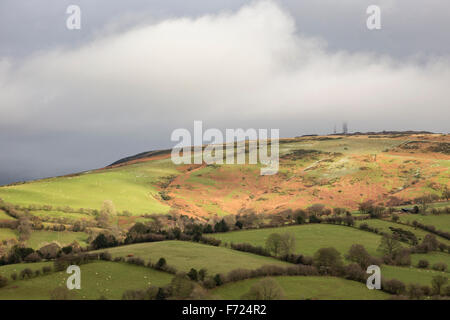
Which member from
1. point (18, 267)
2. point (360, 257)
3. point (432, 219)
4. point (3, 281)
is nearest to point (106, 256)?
point (18, 267)

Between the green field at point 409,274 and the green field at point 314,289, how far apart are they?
768cm

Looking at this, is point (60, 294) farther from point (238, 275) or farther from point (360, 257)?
point (360, 257)

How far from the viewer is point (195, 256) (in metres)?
63.3

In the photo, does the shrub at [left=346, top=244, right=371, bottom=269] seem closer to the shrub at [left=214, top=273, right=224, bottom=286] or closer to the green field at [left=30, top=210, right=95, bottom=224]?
the shrub at [left=214, top=273, right=224, bottom=286]

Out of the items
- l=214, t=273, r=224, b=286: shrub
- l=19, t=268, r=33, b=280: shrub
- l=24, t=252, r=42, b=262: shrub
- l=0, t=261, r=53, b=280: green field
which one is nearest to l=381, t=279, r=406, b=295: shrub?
l=214, t=273, r=224, b=286: shrub

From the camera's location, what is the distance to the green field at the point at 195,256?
57.0 metres

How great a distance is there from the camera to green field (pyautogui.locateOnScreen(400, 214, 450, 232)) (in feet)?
276

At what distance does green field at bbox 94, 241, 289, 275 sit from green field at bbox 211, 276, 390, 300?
5.23m

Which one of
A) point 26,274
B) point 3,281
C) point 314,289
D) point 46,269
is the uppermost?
point 3,281

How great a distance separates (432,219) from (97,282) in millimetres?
74155

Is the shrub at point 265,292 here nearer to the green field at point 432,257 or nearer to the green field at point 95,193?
the green field at point 432,257

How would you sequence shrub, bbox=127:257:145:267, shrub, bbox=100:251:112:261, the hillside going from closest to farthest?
shrub, bbox=127:257:145:267 < shrub, bbox=100:251:112:261 < the hillside
